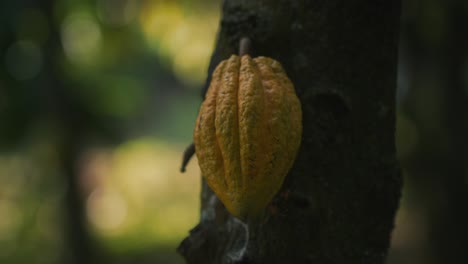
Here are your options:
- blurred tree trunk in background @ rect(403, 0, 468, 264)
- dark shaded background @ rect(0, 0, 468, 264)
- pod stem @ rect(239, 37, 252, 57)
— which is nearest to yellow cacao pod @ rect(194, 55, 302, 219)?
pod stem @ rect(239, 37, 252, 57)

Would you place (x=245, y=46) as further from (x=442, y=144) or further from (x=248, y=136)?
(x=442, y=144)

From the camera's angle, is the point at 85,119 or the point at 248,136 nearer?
the point at 248,136

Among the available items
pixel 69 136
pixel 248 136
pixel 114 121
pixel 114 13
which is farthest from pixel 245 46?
pixel 114 121

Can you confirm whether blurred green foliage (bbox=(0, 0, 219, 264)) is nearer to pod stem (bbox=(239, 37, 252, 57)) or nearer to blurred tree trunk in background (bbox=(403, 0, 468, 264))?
blurred tree trunk in background (bbox=(403, 0, 468, 264))

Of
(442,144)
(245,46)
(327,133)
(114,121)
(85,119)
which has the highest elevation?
(245,46)

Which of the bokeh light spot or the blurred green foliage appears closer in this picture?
the blurred green foliage

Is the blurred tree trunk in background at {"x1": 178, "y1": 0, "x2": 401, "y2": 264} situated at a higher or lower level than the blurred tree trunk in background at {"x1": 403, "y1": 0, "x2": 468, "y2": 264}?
higher

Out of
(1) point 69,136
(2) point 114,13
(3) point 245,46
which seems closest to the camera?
(3) point 245,46
